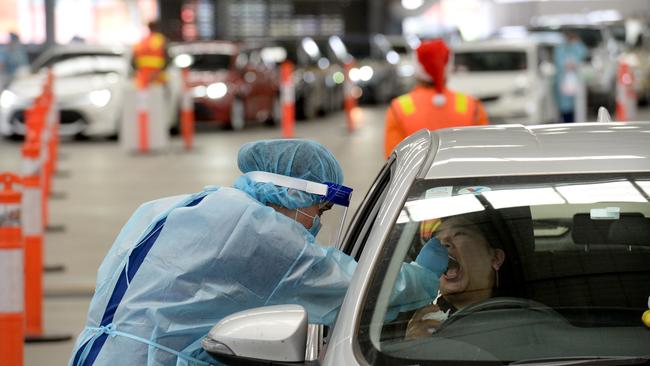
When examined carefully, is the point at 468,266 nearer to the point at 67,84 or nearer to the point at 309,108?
the point at 67,84

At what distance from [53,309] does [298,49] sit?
20.5 metres

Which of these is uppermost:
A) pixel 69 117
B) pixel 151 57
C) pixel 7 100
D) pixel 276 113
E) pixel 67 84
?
pixel 151 57

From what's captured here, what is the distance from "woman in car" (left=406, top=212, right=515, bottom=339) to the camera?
397 cm

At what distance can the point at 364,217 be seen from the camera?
5.22 metres

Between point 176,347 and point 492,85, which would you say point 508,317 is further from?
point 492,85

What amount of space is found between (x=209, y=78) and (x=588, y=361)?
21.7 meters

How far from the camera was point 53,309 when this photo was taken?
9914 mm

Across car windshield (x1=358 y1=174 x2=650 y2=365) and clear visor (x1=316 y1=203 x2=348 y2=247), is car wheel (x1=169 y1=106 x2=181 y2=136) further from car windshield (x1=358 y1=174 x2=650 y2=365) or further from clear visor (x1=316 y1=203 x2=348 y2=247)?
car windshield (x1=358 y1=174 x2=650 y2=365)

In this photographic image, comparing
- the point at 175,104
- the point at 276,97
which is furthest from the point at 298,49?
the point at 175,104

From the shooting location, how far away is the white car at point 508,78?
75.2 ft

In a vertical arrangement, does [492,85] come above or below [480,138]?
below

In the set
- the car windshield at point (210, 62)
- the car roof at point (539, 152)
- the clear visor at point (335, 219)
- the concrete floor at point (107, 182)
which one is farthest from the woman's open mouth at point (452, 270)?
the car windshield at point (210, 62)

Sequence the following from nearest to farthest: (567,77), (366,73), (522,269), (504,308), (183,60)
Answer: (504,308) → (522,269) → (567,77) → (183,60) → (366,73)

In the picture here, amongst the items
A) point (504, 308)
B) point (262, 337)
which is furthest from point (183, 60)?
point (262, 337)
